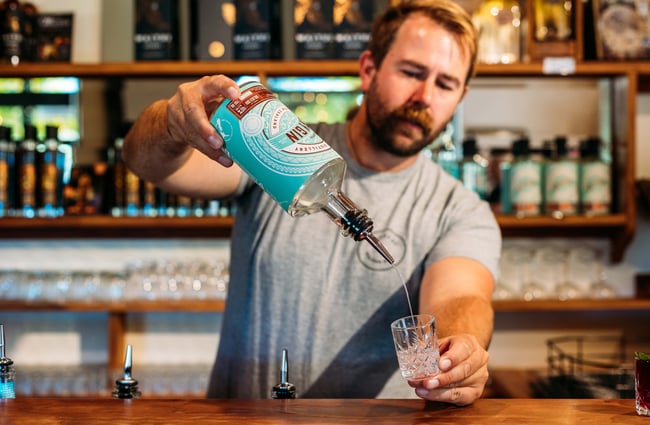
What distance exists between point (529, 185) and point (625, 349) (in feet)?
2.58

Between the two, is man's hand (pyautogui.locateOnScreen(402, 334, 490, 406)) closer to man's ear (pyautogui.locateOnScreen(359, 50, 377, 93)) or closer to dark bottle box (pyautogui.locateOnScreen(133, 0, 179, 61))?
man's ear (pyautogui.locateOnScreen(359, 50, 377, 93))

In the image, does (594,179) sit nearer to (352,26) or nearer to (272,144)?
(352,26)

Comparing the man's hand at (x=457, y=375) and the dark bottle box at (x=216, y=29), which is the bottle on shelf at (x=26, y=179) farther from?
the man's hand at (x=457, y=375)

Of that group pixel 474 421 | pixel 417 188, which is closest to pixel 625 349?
pixel 417 188

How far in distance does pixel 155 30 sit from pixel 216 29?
0.21 m

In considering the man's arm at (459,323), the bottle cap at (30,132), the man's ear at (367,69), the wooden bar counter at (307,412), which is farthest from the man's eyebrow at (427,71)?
the bottle cap at (30,132)

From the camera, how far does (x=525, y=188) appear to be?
304cm

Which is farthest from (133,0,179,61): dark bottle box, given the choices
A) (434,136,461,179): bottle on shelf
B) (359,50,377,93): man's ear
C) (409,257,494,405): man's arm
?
(409,257,494,405): man's arm

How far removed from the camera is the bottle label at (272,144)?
117 cm

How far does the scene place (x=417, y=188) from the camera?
1939 mm

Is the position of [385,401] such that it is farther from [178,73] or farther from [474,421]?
[178,73]

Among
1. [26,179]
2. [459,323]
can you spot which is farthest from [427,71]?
[26,179]

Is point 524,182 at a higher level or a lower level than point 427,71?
lower

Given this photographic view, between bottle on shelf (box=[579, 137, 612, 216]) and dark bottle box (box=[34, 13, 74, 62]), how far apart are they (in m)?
1.83
